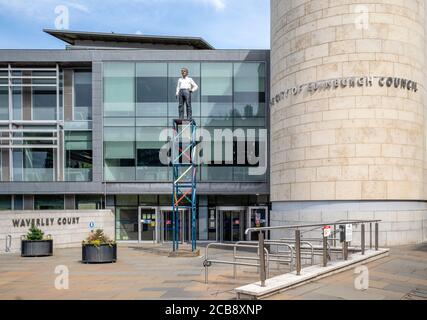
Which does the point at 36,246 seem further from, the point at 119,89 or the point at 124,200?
the point at 119,89

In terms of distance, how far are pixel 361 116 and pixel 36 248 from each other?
14.9m

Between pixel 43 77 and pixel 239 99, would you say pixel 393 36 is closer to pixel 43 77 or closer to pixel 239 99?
pixel 239 99

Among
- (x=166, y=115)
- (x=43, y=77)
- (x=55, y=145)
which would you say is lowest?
(x=55, y=145)

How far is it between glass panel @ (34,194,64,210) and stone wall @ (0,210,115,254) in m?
3.52

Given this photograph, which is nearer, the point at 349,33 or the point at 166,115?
the point at 349,33

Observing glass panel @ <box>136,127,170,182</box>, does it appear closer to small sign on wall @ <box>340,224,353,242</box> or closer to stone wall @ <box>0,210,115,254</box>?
stone wall @ <box>0,210,115,254</box>

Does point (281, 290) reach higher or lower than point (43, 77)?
lower

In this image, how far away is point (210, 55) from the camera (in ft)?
90.1

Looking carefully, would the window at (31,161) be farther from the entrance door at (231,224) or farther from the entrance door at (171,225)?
the entrance door at (231,224)

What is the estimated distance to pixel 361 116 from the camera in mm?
18844
